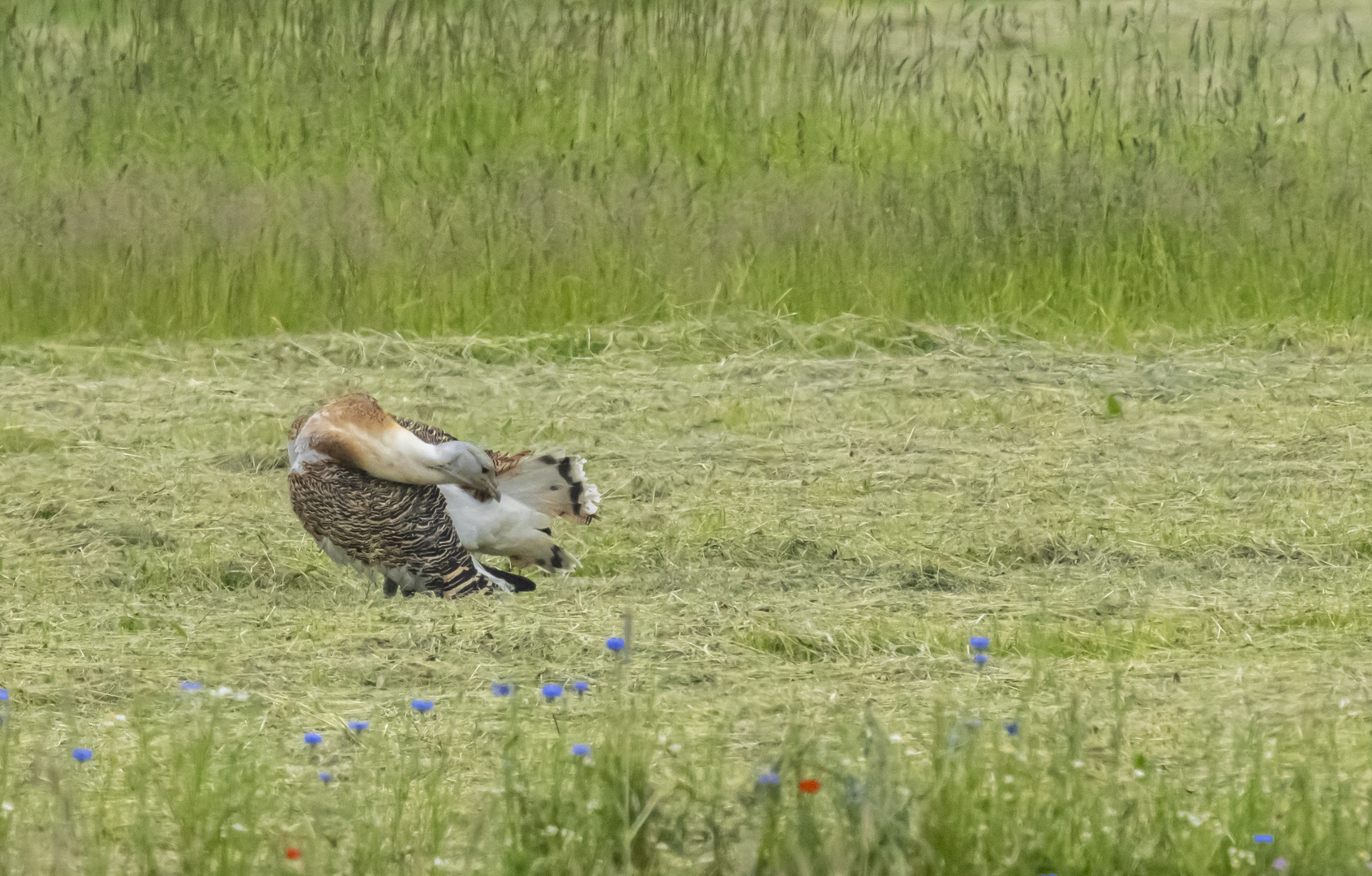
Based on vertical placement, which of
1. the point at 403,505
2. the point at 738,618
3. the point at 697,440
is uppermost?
the point at 403,505

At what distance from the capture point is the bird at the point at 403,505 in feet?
16.1

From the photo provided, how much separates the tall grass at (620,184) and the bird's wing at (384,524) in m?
3.49

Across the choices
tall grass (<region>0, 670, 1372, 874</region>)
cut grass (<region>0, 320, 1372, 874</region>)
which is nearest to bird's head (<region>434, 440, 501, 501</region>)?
cut grass (<region>0, 320, 1372, 874</region>)

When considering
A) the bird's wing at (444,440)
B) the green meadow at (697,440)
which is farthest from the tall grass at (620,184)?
the bird's wing at (444,440)

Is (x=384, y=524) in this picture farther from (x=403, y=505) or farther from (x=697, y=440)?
(x=697, y=440)

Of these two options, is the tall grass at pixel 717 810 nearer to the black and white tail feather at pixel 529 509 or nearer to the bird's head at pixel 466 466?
the bird's head at pixel 466 466

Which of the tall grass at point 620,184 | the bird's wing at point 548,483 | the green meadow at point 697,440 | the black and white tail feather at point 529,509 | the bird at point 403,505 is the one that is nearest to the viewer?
the green meadow at point 697,440

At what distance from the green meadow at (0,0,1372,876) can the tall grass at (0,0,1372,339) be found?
3 cm

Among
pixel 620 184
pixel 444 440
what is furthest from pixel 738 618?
pixel 620 184

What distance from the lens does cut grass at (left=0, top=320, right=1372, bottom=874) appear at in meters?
3.12

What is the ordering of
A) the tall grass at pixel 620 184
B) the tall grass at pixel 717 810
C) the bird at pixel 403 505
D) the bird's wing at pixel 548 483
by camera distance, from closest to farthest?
the tall grass at pixel 717 810 → the bird at pixel 403 505 → the bird's wing at pixel 548 483 → the tall grass at pixel 620 184

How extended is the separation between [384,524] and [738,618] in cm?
94

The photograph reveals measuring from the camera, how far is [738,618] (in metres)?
4.70

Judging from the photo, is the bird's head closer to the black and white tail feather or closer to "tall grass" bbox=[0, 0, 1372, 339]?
the black and white tail feather
